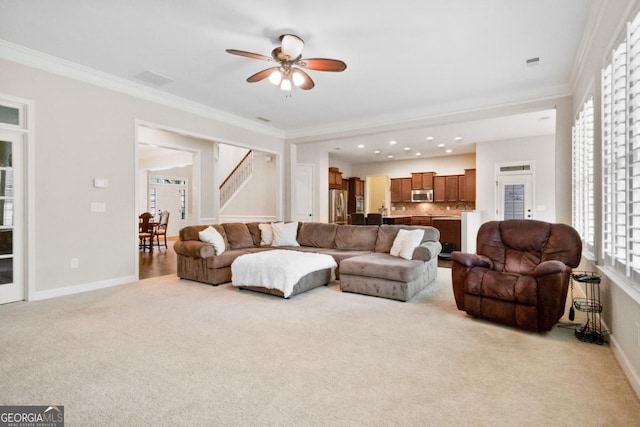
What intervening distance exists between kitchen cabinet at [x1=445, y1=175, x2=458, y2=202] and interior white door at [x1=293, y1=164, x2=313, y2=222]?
15.0 feet

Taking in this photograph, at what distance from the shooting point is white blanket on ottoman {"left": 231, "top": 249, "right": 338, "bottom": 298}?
3977 millimetres

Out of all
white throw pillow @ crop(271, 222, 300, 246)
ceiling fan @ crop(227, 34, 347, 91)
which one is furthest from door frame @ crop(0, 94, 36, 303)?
white throw pillow @ crop(271, 222, 300, 246)

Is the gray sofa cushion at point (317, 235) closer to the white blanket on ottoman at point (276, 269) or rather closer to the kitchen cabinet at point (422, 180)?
the white blanket on ottoman at point (276, 269)

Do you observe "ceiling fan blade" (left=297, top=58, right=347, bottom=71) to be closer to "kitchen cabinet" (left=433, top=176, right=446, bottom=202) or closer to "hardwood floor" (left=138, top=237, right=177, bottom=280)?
"hardwood floor" (left=138, top=237, right=177, bottom=280)

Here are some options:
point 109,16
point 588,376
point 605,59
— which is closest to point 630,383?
point 588,376

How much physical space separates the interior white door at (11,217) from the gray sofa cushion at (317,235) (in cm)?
395

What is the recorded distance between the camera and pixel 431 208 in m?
10.6

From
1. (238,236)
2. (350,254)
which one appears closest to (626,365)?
(350,254)

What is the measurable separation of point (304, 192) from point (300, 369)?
6046 millimetres

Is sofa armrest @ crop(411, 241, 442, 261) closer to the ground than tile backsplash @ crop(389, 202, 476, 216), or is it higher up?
closer to the ground

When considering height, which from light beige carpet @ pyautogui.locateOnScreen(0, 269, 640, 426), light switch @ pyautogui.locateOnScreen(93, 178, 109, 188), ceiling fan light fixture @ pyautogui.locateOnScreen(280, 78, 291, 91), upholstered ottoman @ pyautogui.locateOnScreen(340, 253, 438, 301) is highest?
ceiling fan light fixture @ pyautogui.locateOnScreen(280, 78, 291, 91)

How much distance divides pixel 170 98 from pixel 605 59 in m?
5.53

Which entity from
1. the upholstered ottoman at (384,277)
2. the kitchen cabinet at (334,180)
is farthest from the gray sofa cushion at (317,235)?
the kitchen cabinet at (334,180)

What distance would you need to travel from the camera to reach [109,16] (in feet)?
10.4
